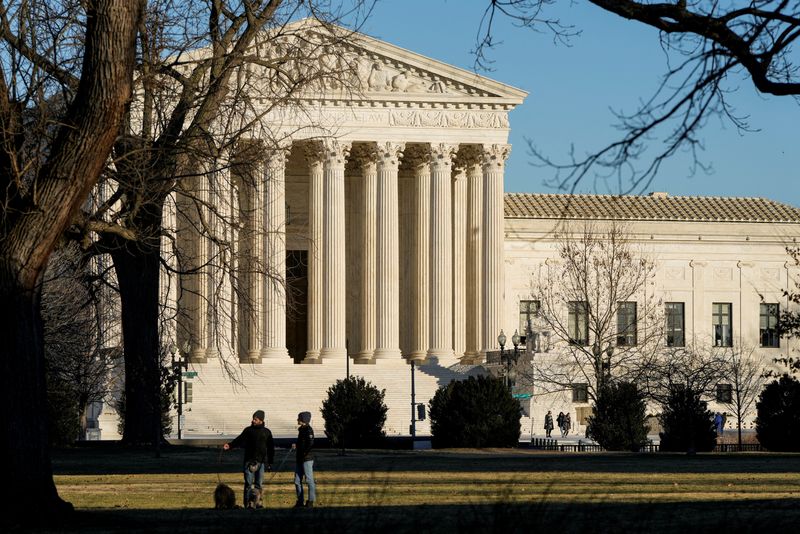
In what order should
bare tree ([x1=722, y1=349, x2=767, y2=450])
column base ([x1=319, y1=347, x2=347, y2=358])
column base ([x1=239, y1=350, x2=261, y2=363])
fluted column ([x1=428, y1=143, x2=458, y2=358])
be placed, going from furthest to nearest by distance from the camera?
bare tree ([x1=722, y1=349, x2=767, y2=450]) → column base ([x1=239, y1=350, x2=261, y2=363]) → fluted column ([x1=428, y1=143, x2=458, y2=358]) → column base ([x1=319, y1=347, x2=347, y2=358])

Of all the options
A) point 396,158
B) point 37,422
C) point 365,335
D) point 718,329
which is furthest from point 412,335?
point 37,422

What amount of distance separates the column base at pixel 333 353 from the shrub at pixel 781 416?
30.3 m

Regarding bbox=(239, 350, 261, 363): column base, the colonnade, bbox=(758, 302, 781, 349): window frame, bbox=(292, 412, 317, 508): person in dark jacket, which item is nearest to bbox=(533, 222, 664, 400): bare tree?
the colonnade

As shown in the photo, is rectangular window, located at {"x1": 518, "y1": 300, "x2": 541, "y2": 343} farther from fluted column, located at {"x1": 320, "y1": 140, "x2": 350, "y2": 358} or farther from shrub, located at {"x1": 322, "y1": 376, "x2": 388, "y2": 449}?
shrub, located at {"x1": 322, "y1": 376, "x2": 388, "y2": 449}

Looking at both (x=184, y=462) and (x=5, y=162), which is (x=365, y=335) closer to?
(x=184, y=462)

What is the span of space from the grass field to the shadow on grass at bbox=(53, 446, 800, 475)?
54 mm

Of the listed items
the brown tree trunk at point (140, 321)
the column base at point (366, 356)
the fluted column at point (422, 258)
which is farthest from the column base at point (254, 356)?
the brown tree trunk at point (140, 321)

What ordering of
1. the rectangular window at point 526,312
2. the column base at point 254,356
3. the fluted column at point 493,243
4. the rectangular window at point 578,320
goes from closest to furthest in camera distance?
the rectangular window at point 578,320 → the column base at point 254,356 → the fluted column at point 493,243 → the rectangular window at point 526,312

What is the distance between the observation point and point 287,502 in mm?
23234

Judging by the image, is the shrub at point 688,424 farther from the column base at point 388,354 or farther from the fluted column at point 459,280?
the fluted column at point 459,280

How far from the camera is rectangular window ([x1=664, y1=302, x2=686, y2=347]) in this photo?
8694 cm

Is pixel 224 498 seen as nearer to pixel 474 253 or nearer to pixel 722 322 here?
pixel 474 253

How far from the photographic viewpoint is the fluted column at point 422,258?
7600 cm

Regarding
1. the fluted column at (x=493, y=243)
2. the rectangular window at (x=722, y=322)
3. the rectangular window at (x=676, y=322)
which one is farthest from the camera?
the rectangular window at (x=722, y=322)
